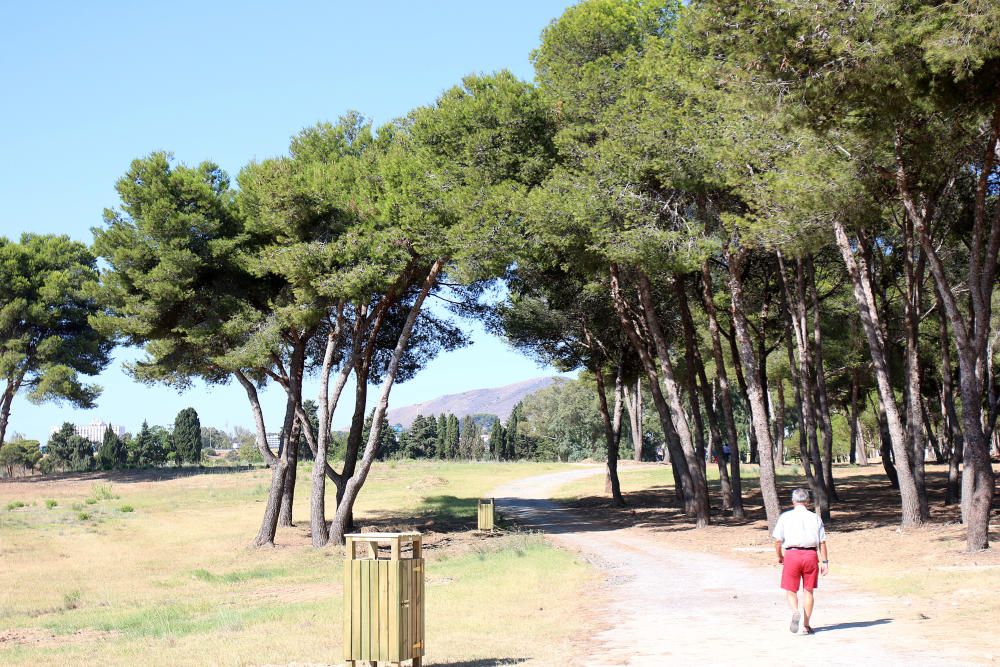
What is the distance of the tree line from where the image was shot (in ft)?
42.7

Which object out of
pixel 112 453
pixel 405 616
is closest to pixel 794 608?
pixel 405 616

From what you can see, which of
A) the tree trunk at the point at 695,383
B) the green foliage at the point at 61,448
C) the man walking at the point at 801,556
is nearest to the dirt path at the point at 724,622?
the man walking at the point at 801,556

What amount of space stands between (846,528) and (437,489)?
2720cm

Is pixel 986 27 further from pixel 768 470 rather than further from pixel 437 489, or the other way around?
pixel 437 489

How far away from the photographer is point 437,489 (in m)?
43.7

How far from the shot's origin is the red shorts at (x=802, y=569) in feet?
26.3

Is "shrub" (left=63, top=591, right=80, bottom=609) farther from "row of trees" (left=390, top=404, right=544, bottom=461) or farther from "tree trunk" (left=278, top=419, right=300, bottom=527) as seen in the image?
"row of trees" (left=390, top=404, right=544, bottom=461)

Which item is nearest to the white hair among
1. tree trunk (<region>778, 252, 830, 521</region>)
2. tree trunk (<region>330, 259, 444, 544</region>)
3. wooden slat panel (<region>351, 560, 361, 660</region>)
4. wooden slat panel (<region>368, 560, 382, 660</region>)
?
wooden slat panel (<region>368, 560, 382, 660</region>)

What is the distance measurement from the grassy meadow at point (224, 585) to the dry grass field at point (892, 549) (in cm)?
364

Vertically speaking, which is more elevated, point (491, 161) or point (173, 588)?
point (491, 161)

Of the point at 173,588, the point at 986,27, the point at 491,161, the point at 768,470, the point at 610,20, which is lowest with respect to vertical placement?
the point at 173,588

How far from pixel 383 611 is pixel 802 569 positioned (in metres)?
3.90

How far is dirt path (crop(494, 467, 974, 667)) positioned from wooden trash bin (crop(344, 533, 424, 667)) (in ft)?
4.85

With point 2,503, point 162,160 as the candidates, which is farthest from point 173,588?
point 2,503
